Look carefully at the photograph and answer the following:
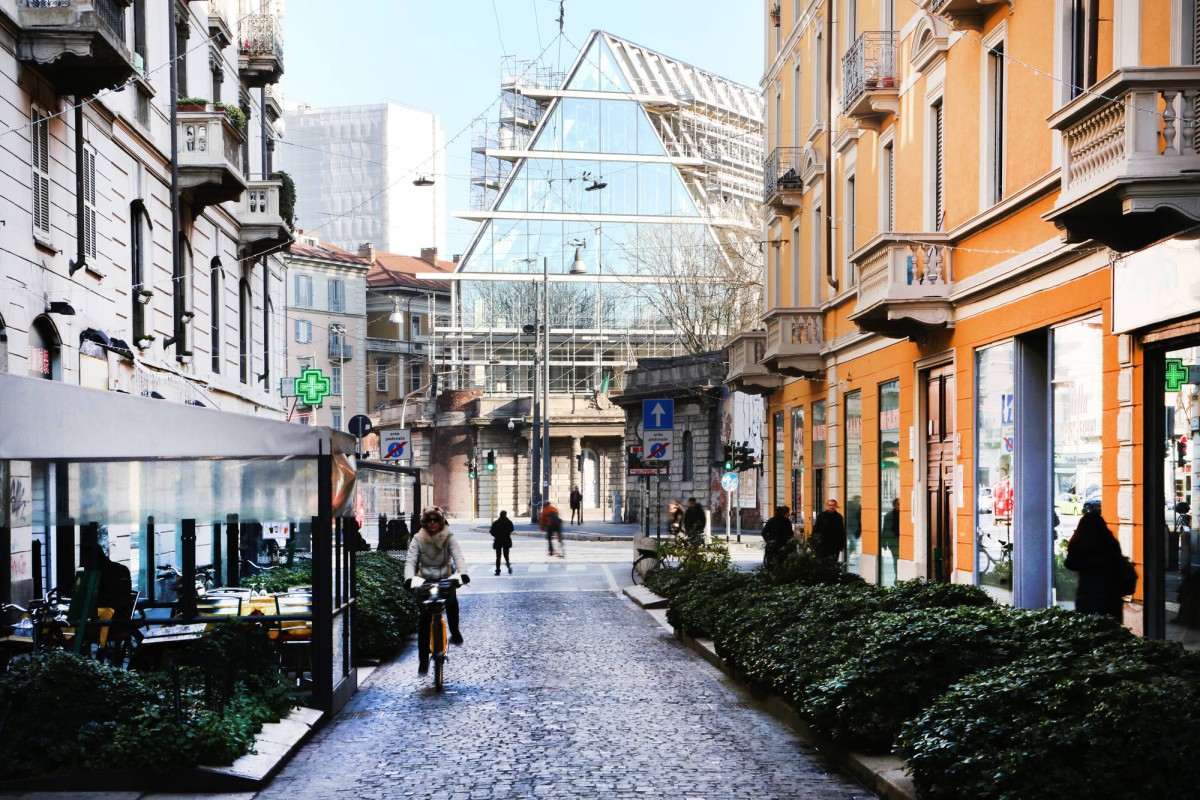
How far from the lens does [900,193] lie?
23781 millimetres

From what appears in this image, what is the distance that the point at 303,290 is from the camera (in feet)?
286

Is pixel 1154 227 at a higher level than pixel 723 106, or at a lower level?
lower

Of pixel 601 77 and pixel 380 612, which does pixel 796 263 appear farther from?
pixel 601 77

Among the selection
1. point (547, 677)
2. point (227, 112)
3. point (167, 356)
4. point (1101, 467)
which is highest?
point (227, 112)

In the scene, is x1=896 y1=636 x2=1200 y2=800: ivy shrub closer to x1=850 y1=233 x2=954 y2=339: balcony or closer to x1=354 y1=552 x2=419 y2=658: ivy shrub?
x1=354 y1=552 x2=419 y2=658: ivy shrub

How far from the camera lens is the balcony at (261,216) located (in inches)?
1243

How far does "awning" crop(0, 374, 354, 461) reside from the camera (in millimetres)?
7172

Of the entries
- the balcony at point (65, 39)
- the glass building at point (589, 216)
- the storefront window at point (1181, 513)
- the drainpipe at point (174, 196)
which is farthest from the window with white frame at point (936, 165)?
the glass building at point (589, 216)

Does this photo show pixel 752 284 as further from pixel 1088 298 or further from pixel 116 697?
pixel 116 697

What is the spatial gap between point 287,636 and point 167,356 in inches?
531

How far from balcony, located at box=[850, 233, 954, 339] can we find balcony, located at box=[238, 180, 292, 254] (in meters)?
15.3

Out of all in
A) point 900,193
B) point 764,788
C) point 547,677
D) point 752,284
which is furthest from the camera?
point 752,284

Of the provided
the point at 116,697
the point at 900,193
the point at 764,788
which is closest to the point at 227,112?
the point at 900,193

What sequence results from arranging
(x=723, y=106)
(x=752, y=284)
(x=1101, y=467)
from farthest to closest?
(x=723, y=106), (x=752, y=284), (x=1101, y=467)
